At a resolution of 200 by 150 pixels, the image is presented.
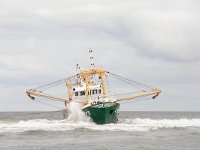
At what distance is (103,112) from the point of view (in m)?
68.8

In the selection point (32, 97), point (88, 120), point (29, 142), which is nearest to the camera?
point (29, 142)

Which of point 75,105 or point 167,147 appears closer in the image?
point 167,147

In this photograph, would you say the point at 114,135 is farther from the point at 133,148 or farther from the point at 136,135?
the point at 133,148

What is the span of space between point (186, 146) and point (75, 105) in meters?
29.6

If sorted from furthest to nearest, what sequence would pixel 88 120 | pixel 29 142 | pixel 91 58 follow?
pixel 91 58
pixel 88 120
pixel 29 142

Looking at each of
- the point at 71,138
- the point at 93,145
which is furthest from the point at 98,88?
the point at 93,145

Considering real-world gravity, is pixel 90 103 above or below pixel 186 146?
above

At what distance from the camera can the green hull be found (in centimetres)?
6856

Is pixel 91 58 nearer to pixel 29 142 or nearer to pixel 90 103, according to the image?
pixel 90 103

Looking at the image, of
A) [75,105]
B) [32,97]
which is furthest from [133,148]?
[32,97]

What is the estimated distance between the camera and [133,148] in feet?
155

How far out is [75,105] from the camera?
252 feet

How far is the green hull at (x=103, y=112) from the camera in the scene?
225 ft

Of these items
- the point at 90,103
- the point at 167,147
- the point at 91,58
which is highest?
the point at 91,58
